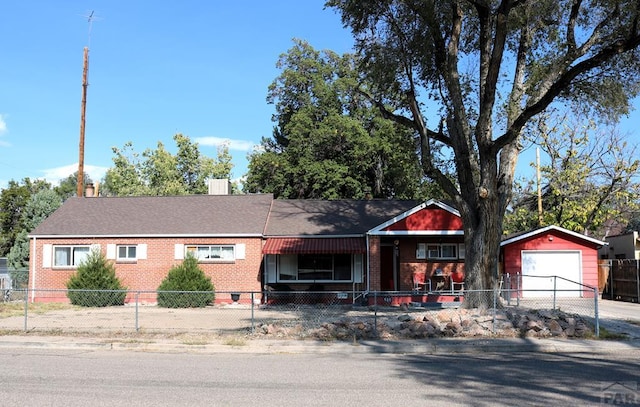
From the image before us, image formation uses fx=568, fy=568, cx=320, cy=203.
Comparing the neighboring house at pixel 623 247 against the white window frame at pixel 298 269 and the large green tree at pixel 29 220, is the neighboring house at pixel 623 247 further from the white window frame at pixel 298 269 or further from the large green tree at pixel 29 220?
the large green tree at pixel 29 220

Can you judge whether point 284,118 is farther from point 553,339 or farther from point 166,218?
point 553,339

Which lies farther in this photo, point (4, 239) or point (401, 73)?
point (4, 239)

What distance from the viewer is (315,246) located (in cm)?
2397

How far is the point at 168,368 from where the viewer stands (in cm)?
1055

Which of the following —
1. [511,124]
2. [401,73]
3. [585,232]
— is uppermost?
[401,73]

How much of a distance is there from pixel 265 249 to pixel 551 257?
1319 cm

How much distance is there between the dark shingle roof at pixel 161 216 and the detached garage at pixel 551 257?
11700 millimetres

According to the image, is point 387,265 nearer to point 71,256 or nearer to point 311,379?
point 71,256

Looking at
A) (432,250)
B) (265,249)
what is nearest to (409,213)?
(432,250)

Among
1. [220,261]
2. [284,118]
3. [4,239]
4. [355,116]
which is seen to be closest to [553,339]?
[220,261]

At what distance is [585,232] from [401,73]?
2174cm

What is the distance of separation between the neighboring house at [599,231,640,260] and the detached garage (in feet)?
18.3

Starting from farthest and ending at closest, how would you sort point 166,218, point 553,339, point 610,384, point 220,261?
1. point 166,218
2. point 220,261
3. point 553,339
4. point 610,384

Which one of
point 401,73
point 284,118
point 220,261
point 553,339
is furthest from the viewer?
point 284,118
